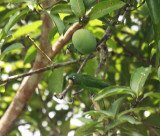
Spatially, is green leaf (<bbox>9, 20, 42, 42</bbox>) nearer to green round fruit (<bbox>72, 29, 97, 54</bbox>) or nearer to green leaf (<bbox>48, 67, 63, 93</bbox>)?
green leaf (<bbox>48, 67, 63, 93</bbox>)

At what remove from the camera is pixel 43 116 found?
2.29 metres

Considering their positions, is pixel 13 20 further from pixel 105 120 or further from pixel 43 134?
pixel 43 134

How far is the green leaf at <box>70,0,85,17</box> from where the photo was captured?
917 millimetres

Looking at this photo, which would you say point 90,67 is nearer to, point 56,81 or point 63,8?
point 56,81

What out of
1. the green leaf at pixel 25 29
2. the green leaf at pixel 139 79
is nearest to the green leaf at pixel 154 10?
the green leaf at pixel 139 79

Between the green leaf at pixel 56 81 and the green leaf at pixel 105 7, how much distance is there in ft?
2.18

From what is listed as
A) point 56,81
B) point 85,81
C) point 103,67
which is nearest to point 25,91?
point 56,81

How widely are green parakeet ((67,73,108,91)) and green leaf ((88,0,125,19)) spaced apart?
187 millimetres

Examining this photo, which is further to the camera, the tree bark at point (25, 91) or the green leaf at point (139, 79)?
the tree bark at point (25, 91)

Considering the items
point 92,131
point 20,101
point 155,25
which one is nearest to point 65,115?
point 20,101

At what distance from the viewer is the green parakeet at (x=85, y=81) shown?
38.7 inches

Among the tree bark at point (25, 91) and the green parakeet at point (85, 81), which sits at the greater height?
the green parakeet at point (85, 81)

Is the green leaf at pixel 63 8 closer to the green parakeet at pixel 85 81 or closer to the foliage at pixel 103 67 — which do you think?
the foliage at pixel 103 67

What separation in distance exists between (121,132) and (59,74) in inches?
26.2
